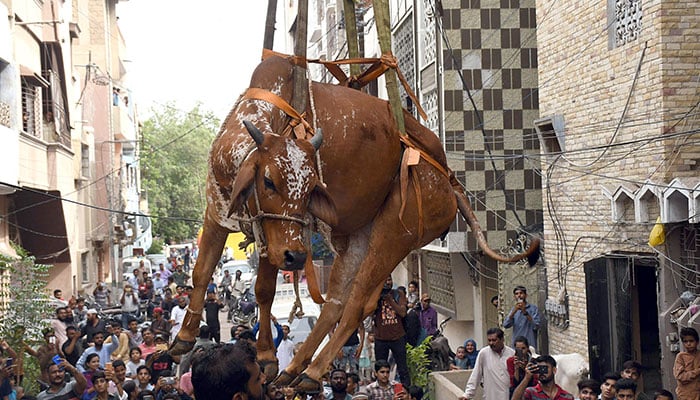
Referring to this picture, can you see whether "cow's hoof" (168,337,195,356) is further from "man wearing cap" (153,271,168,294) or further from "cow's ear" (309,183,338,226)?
"man wearing cap" (153,271,168,294)

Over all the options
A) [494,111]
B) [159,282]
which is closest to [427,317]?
[494,111]

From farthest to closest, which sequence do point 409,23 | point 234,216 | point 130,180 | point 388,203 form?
point 130,180
point 409,23
point 388,203
point 234,216

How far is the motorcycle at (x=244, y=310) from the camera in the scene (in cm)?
1997

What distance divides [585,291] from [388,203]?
861 cm

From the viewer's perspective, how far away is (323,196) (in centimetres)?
395

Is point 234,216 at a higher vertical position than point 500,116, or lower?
lower

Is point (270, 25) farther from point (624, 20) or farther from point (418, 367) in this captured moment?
point (624, 20)

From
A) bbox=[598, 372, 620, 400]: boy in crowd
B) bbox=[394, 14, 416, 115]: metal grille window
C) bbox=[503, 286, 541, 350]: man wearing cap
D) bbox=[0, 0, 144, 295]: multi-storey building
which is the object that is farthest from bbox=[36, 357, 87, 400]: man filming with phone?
bbox=[394, 14, 416, 115]: metal grille window

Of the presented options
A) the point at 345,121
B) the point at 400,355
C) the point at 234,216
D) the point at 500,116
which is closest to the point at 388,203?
the point at 345,121

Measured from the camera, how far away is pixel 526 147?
15.6 meters

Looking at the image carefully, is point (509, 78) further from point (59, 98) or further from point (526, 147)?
point (59, 98)

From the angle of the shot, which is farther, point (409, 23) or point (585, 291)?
point (409, 23)

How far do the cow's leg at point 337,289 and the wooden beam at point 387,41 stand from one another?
0.56 metres

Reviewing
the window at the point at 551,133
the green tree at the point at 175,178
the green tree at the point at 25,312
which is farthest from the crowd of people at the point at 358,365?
the green tree at the point at 175,178
